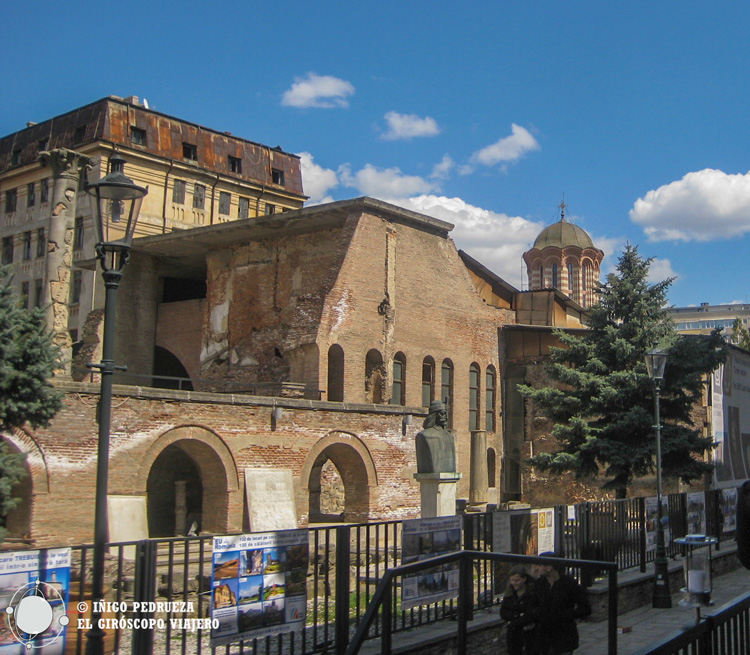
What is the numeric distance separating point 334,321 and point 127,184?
20.0 m

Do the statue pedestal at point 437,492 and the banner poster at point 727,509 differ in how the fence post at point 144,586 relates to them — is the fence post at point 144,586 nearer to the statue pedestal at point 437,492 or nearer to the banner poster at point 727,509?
the statue pedestal at point 437,492

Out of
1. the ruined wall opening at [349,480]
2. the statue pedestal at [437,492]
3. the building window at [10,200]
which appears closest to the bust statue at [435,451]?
the statue pedestal at [437,492]

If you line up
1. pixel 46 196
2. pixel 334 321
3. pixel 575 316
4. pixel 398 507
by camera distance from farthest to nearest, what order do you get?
pixel 46 196, pixel 575 316, pixel 334 321, pixel 398 507

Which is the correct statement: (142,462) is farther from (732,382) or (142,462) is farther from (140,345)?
(732,382)

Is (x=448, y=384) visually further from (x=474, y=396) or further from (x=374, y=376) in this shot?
(x=374, y=376)

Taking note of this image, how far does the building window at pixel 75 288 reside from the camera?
1741 inches

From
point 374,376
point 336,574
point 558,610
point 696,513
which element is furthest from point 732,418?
point 558,610

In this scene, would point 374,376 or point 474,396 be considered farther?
point 474,396

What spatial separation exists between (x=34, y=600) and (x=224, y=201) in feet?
145

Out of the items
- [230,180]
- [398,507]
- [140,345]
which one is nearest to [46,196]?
[230,180]

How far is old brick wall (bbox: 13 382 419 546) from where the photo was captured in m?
18.6

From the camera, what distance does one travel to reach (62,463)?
1869 centimetres

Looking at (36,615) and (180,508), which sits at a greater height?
(36,615)

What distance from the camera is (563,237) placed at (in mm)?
62688
